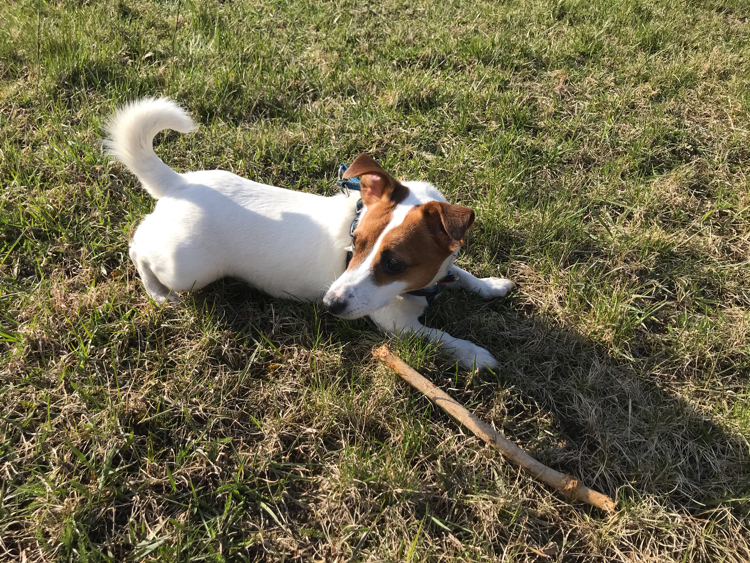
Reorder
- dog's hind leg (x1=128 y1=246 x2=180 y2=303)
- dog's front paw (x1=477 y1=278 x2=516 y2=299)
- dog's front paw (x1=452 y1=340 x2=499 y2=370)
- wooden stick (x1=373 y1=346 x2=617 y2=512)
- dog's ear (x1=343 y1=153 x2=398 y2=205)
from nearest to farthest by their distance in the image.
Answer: wooden stick (x1=373 y1=346 x2=617 y2=512) < dog's ear (x1=343 y1=153 x2=398 y2=205) < dog's front paw (x1=452 y1=340 x2=499 y2=370) < dog's hind leg (x1=128 y1=246 x2=180 y2=303) < dog's front paw (x1=477 y1=278 x2=516 y2=299)

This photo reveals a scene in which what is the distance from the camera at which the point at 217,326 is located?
9.58 ft

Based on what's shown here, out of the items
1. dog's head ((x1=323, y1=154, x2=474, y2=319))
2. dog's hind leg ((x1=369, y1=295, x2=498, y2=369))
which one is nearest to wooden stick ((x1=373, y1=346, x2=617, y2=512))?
dog's hind leg ((x1=369, y1=295, x2=498, y2=369))

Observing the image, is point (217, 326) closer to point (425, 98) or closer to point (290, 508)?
point (290, 508)

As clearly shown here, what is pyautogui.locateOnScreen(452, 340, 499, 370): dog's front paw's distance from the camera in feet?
9.14

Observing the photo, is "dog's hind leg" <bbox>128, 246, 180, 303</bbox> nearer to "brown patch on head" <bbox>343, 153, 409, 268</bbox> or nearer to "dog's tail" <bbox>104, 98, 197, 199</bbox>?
"dog's tail" <bbox>104, 98, 197, 199</bbox>

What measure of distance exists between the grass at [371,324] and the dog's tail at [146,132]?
0.69 metres

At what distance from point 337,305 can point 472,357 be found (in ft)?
2.82

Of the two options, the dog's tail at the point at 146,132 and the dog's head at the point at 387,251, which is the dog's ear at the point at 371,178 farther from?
the dog's tail at the point at 146,132

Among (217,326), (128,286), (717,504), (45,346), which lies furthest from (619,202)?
(45,346)

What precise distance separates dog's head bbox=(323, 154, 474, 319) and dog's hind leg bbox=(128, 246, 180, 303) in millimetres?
1126

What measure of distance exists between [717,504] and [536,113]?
122 inches

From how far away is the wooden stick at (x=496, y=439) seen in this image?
2.27 m

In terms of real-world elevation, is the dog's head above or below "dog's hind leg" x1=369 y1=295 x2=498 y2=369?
above

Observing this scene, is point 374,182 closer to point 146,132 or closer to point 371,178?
point 371,178
